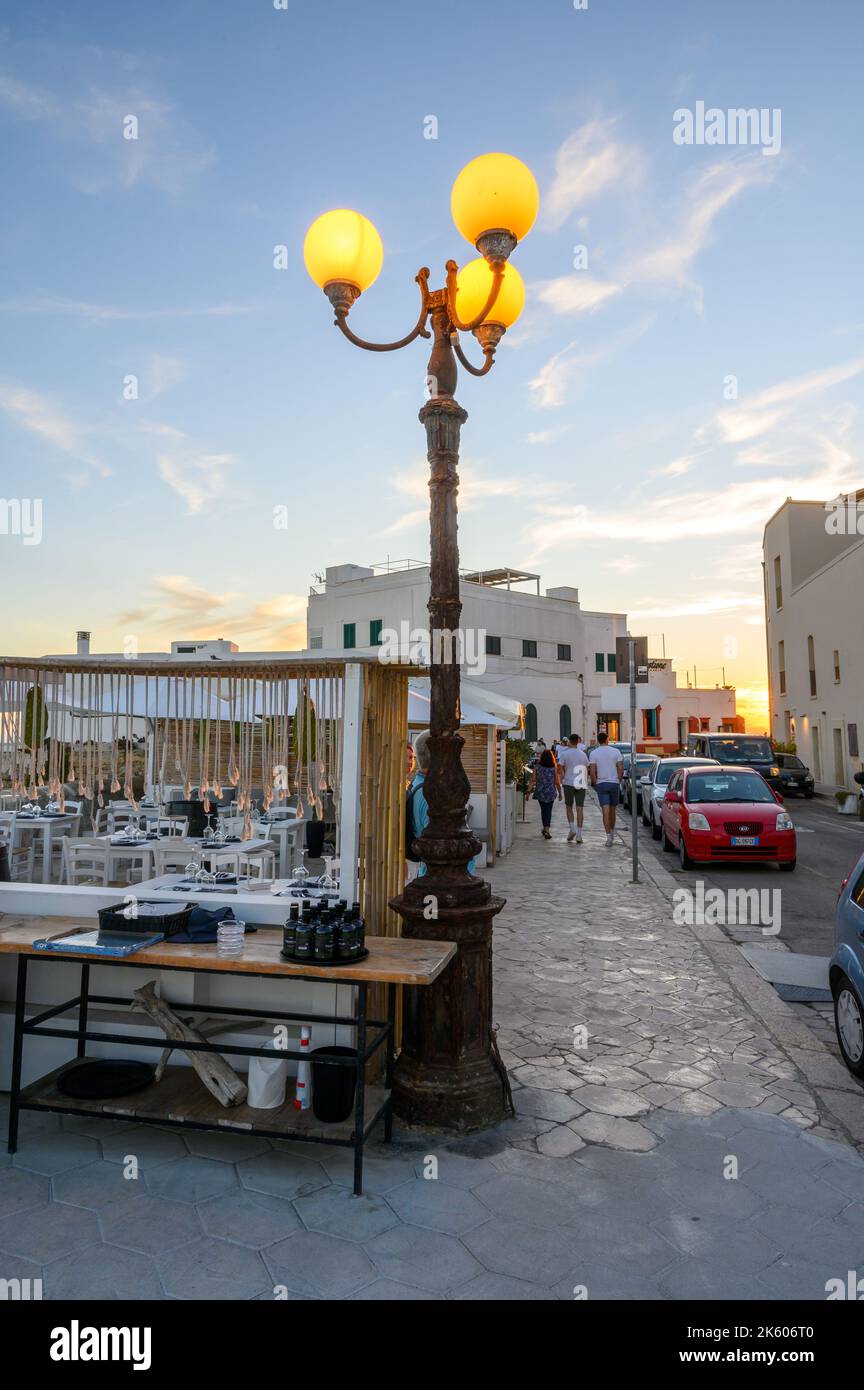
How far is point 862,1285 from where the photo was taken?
274 cm

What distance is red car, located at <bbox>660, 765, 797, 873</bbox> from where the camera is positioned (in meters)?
11.3

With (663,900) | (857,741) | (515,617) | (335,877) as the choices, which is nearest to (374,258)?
(335,877)

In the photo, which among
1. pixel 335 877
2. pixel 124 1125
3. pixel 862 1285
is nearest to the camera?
pixel 862 1285

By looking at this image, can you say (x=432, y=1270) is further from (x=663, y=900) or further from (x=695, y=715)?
(x=695, y=715)

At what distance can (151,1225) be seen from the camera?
10.1 feet

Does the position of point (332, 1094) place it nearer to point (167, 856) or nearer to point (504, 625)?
point (167, 856)

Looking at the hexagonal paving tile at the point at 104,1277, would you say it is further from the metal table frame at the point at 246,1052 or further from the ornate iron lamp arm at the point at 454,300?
the ornate iron lamp arm at the point at 454,300

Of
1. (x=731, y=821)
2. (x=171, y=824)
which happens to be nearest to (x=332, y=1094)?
(x=171, y=824)

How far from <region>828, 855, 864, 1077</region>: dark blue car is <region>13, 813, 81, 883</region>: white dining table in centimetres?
849

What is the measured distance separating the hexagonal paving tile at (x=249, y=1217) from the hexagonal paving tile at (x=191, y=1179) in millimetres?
75

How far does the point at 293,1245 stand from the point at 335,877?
2.93m

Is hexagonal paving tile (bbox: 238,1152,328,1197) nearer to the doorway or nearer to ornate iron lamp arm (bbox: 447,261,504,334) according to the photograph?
ornate iron lamp arm (bbox: 447,261,504,334)

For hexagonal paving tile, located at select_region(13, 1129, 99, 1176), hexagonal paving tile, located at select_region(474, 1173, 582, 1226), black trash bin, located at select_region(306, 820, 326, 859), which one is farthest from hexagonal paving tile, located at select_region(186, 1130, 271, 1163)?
black trash bin, located at select_region(306, 820, 326, 859)

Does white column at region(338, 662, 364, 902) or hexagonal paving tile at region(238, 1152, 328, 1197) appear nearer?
hexagonal paving tile at region(238, 1152, 328, 1197)
